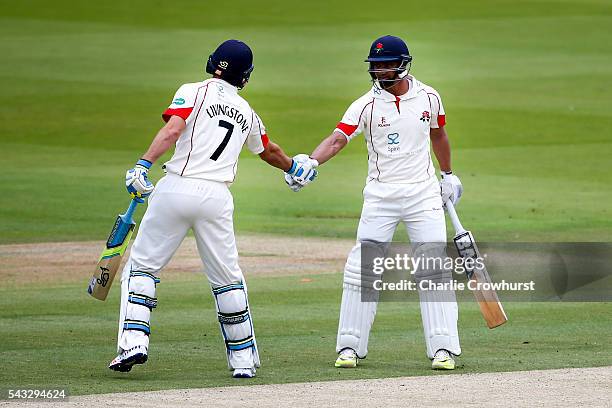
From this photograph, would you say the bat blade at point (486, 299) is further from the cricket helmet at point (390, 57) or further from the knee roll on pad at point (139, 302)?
the knee roll on pad at point (139, 302)

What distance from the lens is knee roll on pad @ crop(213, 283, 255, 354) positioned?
29.4 ft

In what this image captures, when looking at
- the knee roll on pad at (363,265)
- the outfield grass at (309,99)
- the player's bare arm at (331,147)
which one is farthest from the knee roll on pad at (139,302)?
the outfield grass at (309,99)

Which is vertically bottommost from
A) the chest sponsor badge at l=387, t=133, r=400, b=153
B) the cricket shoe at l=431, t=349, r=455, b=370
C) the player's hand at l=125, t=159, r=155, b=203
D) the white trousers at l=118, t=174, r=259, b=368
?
the cricket shoe at l=431, t=349, r=455, b=370

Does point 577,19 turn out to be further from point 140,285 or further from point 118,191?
point 140,285

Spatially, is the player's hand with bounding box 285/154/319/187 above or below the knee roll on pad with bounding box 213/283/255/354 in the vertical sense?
above

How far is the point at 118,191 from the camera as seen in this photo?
20.7 meters

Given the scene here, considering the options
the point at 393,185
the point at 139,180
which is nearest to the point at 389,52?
the point at 393,185

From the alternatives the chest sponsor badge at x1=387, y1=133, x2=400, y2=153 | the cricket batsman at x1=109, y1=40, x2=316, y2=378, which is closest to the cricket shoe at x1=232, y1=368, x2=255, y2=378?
the cricket batsman at x1=109, y1=40, x2=316, y2=378

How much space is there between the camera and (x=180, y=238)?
8914mm

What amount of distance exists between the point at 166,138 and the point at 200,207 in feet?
1.56

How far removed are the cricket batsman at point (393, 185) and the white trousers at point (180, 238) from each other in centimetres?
83

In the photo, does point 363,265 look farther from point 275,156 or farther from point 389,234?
point 275,156

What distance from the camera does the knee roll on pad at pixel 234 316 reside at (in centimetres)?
896

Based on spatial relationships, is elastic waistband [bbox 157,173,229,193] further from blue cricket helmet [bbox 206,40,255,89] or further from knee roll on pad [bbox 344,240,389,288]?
knee roll on pad [bbox 344,240,389,288]
